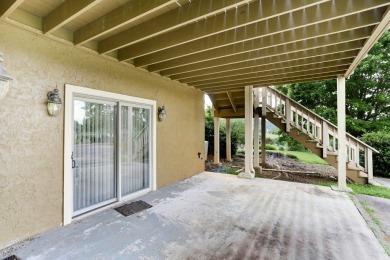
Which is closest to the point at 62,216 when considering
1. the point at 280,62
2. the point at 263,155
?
the point at 280,62

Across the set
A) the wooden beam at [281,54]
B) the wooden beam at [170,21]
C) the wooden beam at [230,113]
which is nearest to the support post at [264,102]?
the wooden beam at [230,113]

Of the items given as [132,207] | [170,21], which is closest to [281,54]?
[170,21]

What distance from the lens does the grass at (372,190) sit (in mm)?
5008

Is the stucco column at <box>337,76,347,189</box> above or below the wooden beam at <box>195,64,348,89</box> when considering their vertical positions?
below

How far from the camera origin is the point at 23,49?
9.11ft

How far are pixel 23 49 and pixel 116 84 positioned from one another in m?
1.55

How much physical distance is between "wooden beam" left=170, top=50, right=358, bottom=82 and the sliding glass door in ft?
5.09

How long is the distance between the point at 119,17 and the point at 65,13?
642 millimetres

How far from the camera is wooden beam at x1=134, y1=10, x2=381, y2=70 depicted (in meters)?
2.71

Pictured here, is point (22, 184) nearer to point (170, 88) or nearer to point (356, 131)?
point (170, 88)

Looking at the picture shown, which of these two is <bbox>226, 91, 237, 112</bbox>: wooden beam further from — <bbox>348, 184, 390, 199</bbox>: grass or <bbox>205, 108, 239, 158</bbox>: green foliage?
<bbox>348, 184, 390, 199</bbox>: grass

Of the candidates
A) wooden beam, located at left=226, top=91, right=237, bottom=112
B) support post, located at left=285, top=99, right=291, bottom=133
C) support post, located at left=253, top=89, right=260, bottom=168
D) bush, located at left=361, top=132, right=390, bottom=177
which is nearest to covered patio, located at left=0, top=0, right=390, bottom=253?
support post, located at left=285, top=99, right=291, bottom=133

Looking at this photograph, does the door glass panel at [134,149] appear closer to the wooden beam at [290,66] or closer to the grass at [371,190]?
the wooden beam at [290,66]

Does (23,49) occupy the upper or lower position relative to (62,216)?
upper
